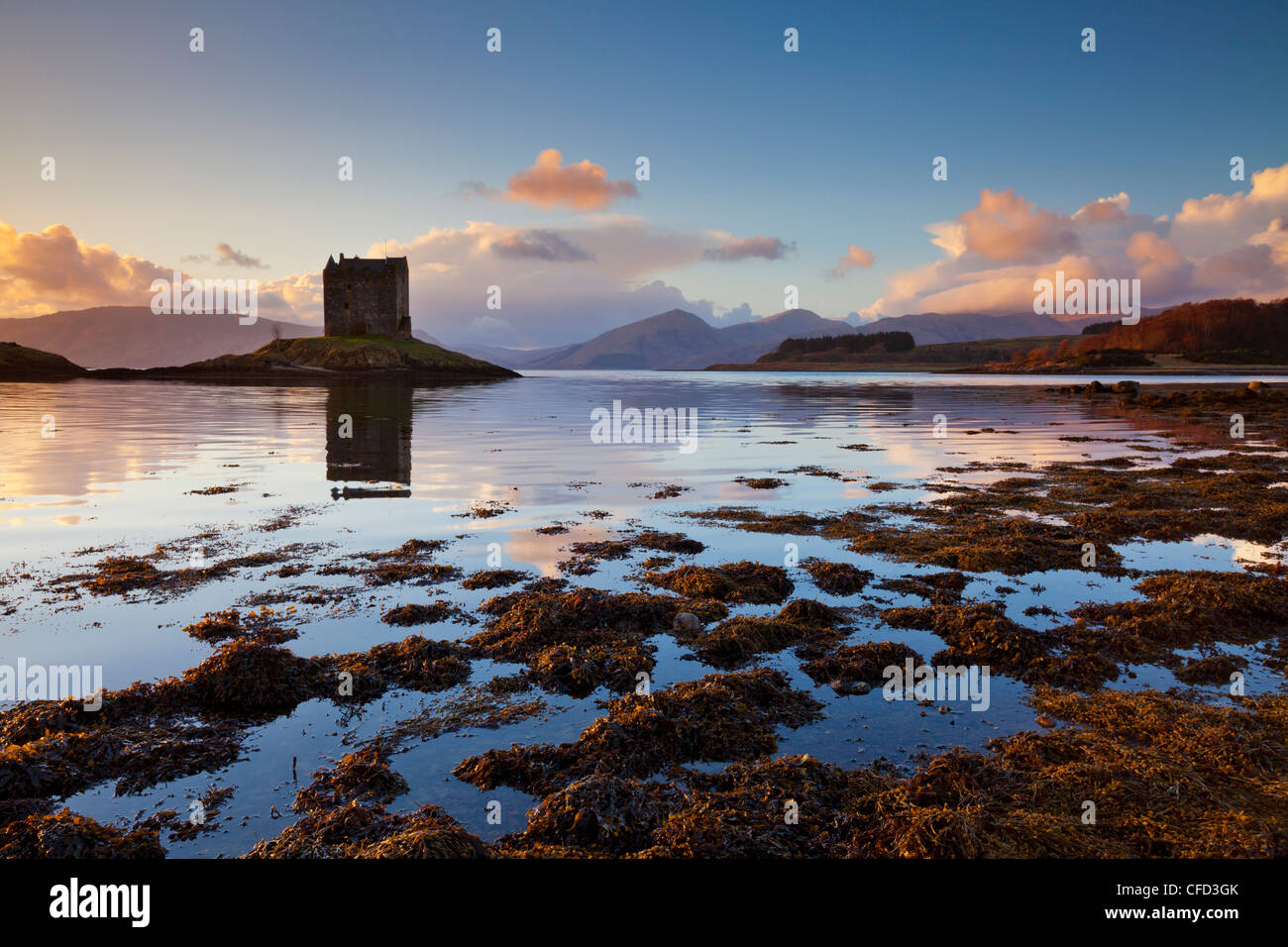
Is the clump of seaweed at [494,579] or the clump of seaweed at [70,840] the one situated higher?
the clump of seaweed at [494,579]

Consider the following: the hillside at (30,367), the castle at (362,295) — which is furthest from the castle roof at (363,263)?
the hillside at (30,367)

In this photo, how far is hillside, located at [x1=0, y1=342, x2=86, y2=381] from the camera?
95.6 m

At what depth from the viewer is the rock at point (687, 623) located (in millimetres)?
9219

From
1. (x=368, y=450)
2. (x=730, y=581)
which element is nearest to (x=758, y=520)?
(x=730, y=581)

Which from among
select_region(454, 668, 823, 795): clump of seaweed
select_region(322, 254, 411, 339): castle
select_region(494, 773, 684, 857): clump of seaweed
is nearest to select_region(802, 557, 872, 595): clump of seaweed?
select_region(454, 668, 823, 795): clump of seaweed

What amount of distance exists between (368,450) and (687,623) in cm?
2183

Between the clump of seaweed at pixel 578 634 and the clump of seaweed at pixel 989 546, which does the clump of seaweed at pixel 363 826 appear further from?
the clump of seaweed at pixel 989 546

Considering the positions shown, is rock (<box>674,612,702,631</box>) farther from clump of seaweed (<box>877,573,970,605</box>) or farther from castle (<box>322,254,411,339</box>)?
castle (<box>322,254,411,339</box>)

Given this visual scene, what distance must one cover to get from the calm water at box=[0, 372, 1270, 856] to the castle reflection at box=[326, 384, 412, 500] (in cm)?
17

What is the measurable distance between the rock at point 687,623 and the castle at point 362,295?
132 m
